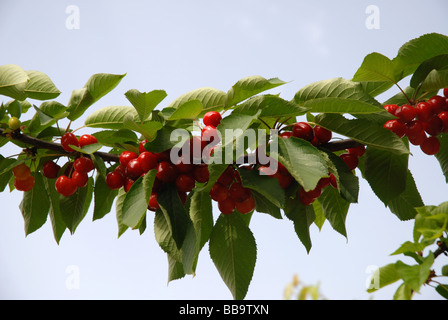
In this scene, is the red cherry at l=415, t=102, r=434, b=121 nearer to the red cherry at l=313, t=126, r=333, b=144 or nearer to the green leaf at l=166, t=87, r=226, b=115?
the red cherry at l=313, t=126, r=333, b=144

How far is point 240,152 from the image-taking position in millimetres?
708

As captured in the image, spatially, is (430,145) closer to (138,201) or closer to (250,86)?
(250,86)

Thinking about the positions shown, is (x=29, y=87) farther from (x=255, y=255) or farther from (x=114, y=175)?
(x=255, y=255)

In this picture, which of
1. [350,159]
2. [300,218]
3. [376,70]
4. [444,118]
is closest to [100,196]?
[300,218]

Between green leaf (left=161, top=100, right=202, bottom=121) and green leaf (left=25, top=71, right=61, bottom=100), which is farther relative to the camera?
green leaf (left=25, top=71, right=61, bottom=100)

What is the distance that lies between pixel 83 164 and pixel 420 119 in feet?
2.52

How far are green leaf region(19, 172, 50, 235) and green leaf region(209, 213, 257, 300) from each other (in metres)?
0.51

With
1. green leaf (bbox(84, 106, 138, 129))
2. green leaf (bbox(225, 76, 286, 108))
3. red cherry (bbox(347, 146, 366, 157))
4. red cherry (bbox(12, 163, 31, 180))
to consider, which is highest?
green leaf (bbox(84, 106, 138, 129))

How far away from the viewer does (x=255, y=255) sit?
887 millimetres

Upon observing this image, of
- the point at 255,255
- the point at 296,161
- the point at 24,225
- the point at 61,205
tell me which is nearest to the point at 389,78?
the point at 296,161

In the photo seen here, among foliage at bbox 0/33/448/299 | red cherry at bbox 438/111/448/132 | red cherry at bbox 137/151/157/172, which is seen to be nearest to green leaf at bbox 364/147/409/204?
foliage at bbox 0/33/448/299

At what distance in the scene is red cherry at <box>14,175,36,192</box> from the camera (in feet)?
3.47

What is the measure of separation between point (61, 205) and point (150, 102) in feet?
1.38

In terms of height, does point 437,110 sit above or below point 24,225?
above
